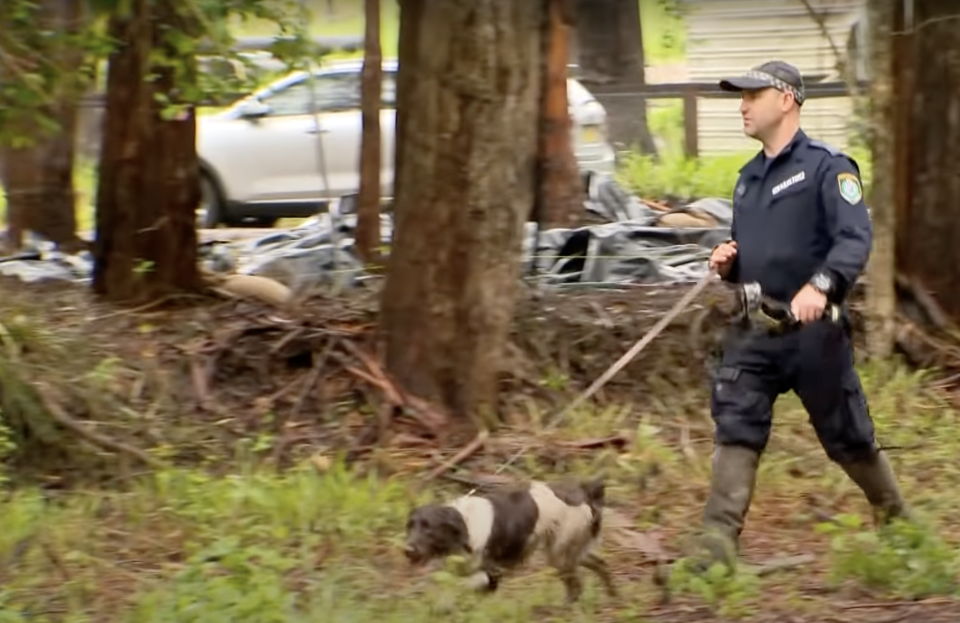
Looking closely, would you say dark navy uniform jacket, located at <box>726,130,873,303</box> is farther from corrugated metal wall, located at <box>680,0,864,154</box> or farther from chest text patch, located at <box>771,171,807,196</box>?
corrugated metal wall, located at <box>680,0,864,154</box>

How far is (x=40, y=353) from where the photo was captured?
8.18m

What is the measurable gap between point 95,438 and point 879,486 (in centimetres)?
361

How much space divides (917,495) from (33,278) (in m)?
5.53

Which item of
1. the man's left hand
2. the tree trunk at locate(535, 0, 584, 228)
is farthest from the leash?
the tree trunk at locate(535, 0, 584, 228)

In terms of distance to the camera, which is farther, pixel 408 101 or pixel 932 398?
pixel 932 398

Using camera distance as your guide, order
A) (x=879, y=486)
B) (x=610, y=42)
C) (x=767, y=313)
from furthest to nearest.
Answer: (x=610, y=42), (x=879, y=486), (x=767, y=313)

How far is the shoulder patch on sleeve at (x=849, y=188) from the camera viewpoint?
579cm

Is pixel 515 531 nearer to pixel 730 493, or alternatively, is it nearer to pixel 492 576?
pixel 492 576

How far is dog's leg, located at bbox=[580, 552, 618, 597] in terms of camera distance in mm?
5785

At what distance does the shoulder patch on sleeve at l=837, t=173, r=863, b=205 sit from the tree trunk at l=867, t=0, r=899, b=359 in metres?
3.31

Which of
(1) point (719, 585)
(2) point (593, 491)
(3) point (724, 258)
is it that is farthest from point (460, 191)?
(1) point (719, 585)

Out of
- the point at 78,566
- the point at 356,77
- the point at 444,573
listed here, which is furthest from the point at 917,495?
the point at 356,77

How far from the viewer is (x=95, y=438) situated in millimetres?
7703

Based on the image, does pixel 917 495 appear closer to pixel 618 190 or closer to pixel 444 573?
pixel 444 573
